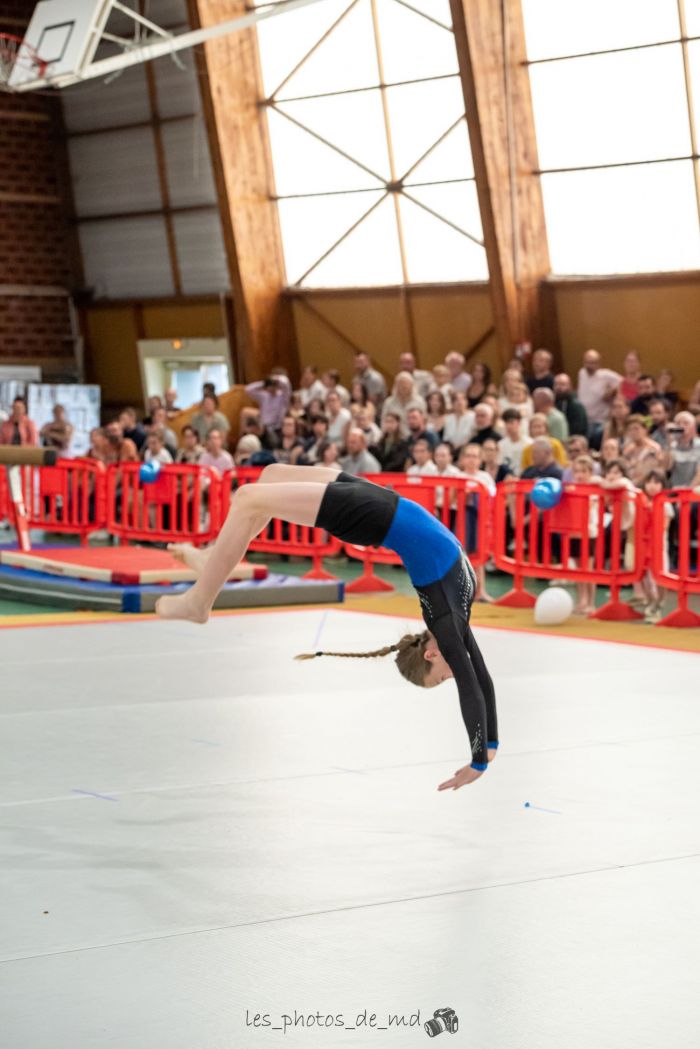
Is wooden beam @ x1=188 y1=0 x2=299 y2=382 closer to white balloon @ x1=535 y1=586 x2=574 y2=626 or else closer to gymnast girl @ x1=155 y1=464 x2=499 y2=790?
white balloon @ x1=535 y1=586 x2=574 y2=626

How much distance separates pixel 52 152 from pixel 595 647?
16.9m

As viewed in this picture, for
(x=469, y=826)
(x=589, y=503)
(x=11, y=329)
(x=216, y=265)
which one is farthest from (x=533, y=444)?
(x=11, y=329)

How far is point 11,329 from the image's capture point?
76.4ft

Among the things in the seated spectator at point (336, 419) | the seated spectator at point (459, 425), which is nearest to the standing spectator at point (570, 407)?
the seated spectator at point (459, 425)

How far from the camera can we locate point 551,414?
14297 millimetres

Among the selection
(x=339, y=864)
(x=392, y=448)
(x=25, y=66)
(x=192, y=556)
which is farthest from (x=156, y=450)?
(x=339, y=864)

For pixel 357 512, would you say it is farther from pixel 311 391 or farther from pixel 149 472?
pixel 311 391

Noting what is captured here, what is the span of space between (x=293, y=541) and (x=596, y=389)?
14.7ft

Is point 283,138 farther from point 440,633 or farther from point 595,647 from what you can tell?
point 440,633

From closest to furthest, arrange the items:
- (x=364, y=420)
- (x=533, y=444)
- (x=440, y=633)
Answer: (x=440, y=633)
(x=533, y=444)
(x=364, y=420)

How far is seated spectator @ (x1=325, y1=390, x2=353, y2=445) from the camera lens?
1547cm

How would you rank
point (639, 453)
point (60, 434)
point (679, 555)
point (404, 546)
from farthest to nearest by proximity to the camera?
point (60, 434) → point (639, 453) → point (679, 555) → point (404, 546)

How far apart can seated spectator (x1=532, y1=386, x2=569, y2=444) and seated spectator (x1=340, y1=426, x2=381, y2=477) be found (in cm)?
176

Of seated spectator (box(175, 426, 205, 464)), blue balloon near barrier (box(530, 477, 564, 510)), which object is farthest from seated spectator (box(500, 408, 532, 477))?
seated spectator (box(175, 426, 205, 464))
